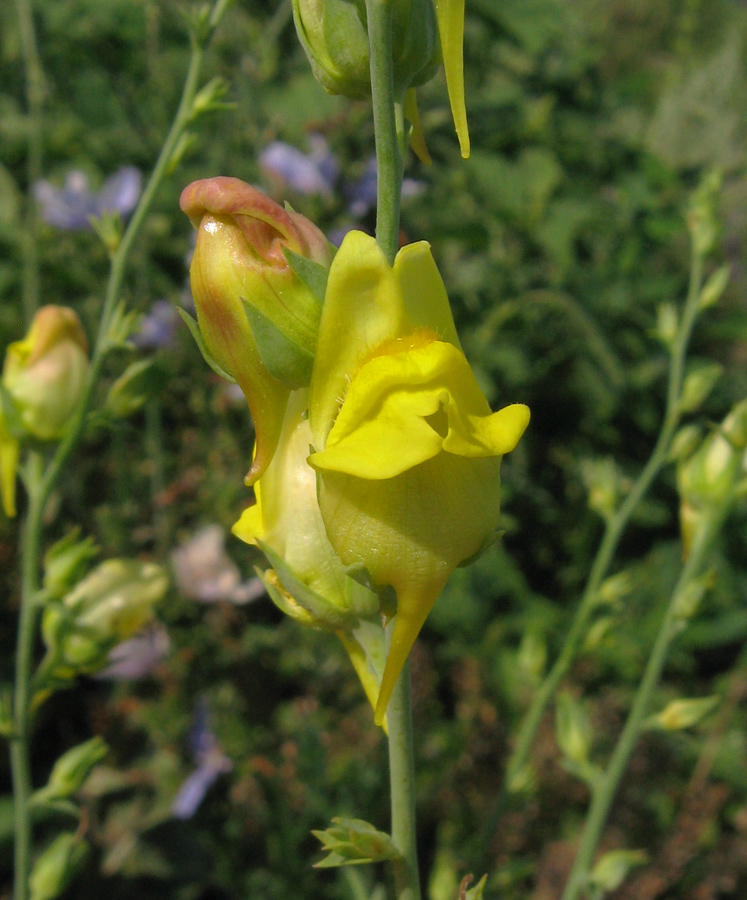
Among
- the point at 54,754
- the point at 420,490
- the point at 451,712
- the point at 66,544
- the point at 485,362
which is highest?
the point at 420,490

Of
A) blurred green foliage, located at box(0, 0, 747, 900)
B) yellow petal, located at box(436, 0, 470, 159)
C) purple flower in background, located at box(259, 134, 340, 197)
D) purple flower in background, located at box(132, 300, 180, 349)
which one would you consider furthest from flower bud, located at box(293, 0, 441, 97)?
purple flower in background, located at box(132, 300, 180, 349)

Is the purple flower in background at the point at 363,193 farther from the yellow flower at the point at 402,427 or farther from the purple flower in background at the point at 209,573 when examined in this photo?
the yellow flower at the point at 402,427

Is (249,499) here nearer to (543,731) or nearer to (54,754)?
(54,754)

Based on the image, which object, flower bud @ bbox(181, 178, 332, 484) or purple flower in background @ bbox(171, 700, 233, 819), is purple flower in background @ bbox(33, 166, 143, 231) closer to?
purple flower in background @ bbox(171, 700, 233, 819)

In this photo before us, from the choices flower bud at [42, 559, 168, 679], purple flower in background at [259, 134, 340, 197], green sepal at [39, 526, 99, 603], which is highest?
purple flower in background at [259, 134, 340, 197]

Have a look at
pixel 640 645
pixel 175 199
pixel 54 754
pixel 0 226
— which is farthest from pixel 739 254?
pixel 54 754

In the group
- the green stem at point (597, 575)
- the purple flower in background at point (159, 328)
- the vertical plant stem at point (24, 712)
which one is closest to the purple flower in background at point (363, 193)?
the purple flower in background at point (159, 328)
